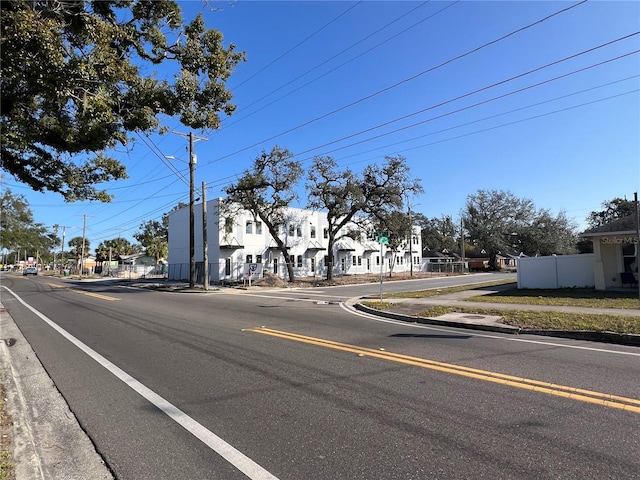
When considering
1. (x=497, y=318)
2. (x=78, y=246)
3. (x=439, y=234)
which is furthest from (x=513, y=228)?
(x=78, y=246)

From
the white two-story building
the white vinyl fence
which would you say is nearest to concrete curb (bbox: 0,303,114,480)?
the white vinyl fence

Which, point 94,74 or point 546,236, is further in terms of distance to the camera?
point 546,236

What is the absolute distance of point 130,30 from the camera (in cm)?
843

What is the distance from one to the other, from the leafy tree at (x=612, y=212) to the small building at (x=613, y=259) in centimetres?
6210

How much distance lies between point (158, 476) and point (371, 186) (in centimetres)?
3586

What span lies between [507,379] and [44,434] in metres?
5.89

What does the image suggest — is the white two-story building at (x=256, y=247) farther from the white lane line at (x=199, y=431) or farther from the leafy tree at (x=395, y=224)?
the white lane line at (x=199, y=431)

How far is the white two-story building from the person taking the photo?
39.1 metres

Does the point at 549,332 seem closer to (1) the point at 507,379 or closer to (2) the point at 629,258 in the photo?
(1) the point at 507,379

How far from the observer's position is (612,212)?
7281cm

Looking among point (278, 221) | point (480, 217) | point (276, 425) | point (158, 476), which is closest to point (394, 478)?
point (276, 425)

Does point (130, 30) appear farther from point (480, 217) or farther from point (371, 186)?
point (480, 217)

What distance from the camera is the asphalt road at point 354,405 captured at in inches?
136

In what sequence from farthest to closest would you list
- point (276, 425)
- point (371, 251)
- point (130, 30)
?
point (371, 251)
point (130, 30)
point (276, 425)
